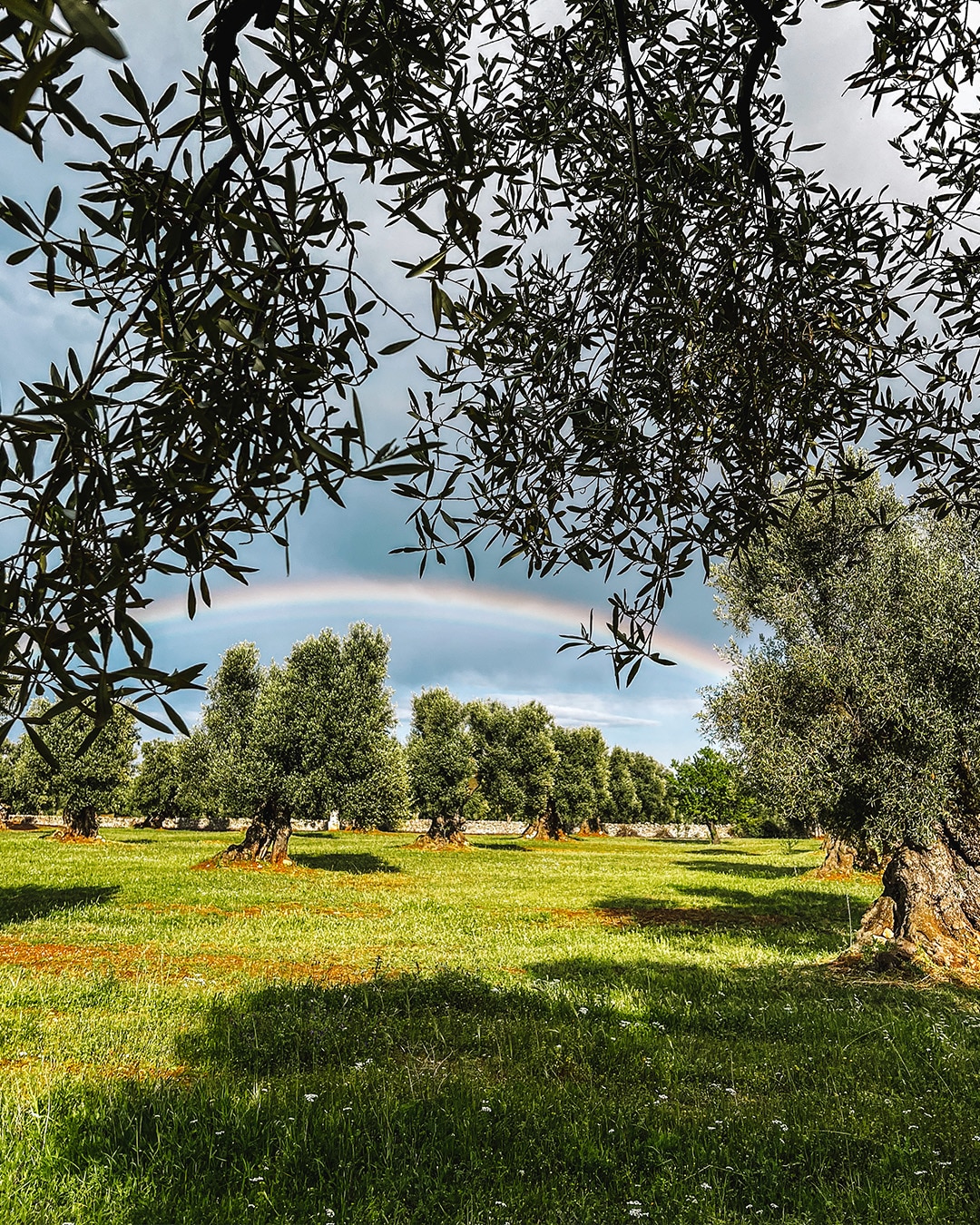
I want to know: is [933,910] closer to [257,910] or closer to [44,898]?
[257,910]

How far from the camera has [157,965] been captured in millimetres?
12539

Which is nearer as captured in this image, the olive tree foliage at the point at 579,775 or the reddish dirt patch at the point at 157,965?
the reddish dirt patch at the point at 157,965

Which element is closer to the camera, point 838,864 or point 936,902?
point 936,902

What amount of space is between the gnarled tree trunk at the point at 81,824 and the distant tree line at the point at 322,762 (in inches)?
3.0

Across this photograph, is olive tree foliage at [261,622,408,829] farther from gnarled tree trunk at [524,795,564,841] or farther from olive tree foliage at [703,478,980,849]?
gnarled tree trunk at [524,795,564,841]

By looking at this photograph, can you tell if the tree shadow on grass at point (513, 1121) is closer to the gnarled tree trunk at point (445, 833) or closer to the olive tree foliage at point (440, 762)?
the olive tree foliage at point (440, 762)

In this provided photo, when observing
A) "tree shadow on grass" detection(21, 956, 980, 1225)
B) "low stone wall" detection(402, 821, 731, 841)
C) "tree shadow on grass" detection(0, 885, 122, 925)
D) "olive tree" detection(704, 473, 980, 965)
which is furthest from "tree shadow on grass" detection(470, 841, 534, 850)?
"tree shadow on grass" detection(21, 956, 980, 1225)

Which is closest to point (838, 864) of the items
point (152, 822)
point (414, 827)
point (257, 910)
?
point (257, 910)

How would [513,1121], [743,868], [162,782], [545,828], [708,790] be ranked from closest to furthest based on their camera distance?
[513,1121] → [743,868] → [162,782] → [545,828] → [708,790]

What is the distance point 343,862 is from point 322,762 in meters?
5.68

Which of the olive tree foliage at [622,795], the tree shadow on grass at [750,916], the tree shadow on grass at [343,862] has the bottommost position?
the tree shadow on grass at [343,862]

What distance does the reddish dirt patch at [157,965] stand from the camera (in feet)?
38.8

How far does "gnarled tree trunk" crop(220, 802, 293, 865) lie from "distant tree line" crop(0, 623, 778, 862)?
0.18ft

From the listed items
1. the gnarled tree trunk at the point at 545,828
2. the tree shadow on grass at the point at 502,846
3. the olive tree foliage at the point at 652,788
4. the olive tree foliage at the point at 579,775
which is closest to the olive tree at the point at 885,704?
the tree shadow on grass at the point at 502,846
